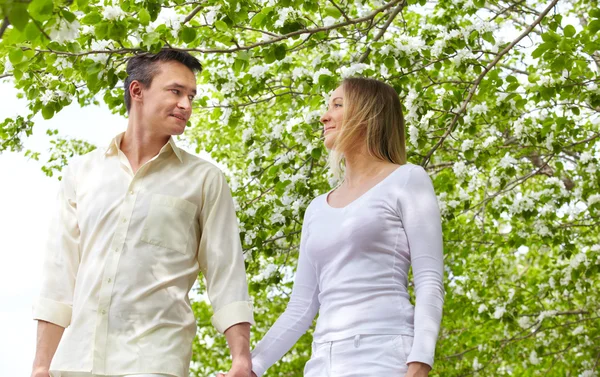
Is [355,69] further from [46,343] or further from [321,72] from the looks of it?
[46,343]

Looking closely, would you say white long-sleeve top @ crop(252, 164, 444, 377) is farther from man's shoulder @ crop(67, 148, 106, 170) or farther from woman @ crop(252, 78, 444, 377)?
man's shoulder @ crop(67, 148, 106, 170)

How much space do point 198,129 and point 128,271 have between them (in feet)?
31.1

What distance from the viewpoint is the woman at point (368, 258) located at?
7.96 feet

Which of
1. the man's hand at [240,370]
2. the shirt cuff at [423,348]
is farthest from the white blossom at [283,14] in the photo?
the shirt cuff at [423,348]

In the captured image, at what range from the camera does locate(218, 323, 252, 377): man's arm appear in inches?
104

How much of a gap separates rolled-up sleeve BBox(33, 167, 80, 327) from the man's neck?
24 cm

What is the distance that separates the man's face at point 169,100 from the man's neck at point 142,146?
3 cm

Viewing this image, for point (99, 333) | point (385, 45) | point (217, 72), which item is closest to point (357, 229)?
point (99, 333)

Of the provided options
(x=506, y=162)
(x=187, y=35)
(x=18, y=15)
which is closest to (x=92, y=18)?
(x=187, y=35)

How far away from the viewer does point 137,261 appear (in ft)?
8.93

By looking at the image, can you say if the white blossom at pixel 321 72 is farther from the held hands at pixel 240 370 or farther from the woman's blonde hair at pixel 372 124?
the held hands at pixel 240 370

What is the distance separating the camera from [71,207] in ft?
9.79

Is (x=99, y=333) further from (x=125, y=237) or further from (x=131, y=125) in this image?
(x=131, y=125)

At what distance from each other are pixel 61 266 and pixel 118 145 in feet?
1.59
